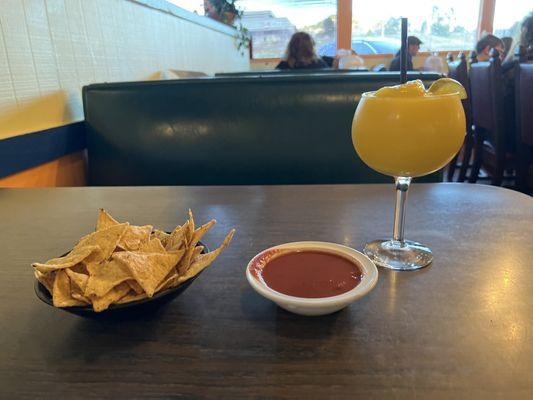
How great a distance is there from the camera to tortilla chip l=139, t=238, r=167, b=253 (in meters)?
0.48

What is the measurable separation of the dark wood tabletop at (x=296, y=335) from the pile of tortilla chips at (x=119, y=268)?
0.14 feet

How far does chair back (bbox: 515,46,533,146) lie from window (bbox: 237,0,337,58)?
4.14 meters

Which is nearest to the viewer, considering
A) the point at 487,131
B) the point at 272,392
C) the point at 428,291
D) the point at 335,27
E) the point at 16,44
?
the point at 272,392

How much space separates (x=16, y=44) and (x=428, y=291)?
4.25 feet

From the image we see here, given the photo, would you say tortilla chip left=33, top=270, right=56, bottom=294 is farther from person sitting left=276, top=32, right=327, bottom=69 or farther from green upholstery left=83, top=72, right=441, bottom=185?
person sitting left=276, top=32, right=327, bottom=69

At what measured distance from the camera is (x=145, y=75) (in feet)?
7.11

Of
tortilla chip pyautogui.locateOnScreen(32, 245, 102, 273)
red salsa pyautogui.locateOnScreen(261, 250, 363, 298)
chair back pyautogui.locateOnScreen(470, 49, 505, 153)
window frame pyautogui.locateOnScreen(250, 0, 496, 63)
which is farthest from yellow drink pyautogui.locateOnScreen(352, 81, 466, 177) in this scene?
window frame pyautogui.locateOnScreen(250, 0, 496, 63)

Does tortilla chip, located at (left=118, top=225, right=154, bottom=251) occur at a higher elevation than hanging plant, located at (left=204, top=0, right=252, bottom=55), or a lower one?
lower

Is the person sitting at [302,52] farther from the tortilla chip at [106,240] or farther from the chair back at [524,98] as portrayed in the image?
the tortilla chip at [106,240]

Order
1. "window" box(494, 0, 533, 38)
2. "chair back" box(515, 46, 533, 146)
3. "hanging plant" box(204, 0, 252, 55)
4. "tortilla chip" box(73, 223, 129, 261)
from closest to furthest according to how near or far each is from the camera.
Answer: "tortilla chip" box(73, 223, 129, 261) < "chair back" box(515, 46, 533, 146) < "hanging plant" box(204, 0, 252, 55) < "window" box(494, 0, 533, 38)

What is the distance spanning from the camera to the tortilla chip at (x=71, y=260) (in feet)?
1.35

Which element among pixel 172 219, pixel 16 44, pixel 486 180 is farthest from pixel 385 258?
pixel 486 180

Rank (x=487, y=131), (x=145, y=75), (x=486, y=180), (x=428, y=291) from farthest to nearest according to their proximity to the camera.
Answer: (x=486, y=180)
(x=487, y=131)
(x=145, y=75)
(x=428, y=291)

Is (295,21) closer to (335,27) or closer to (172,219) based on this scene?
(335,27)
